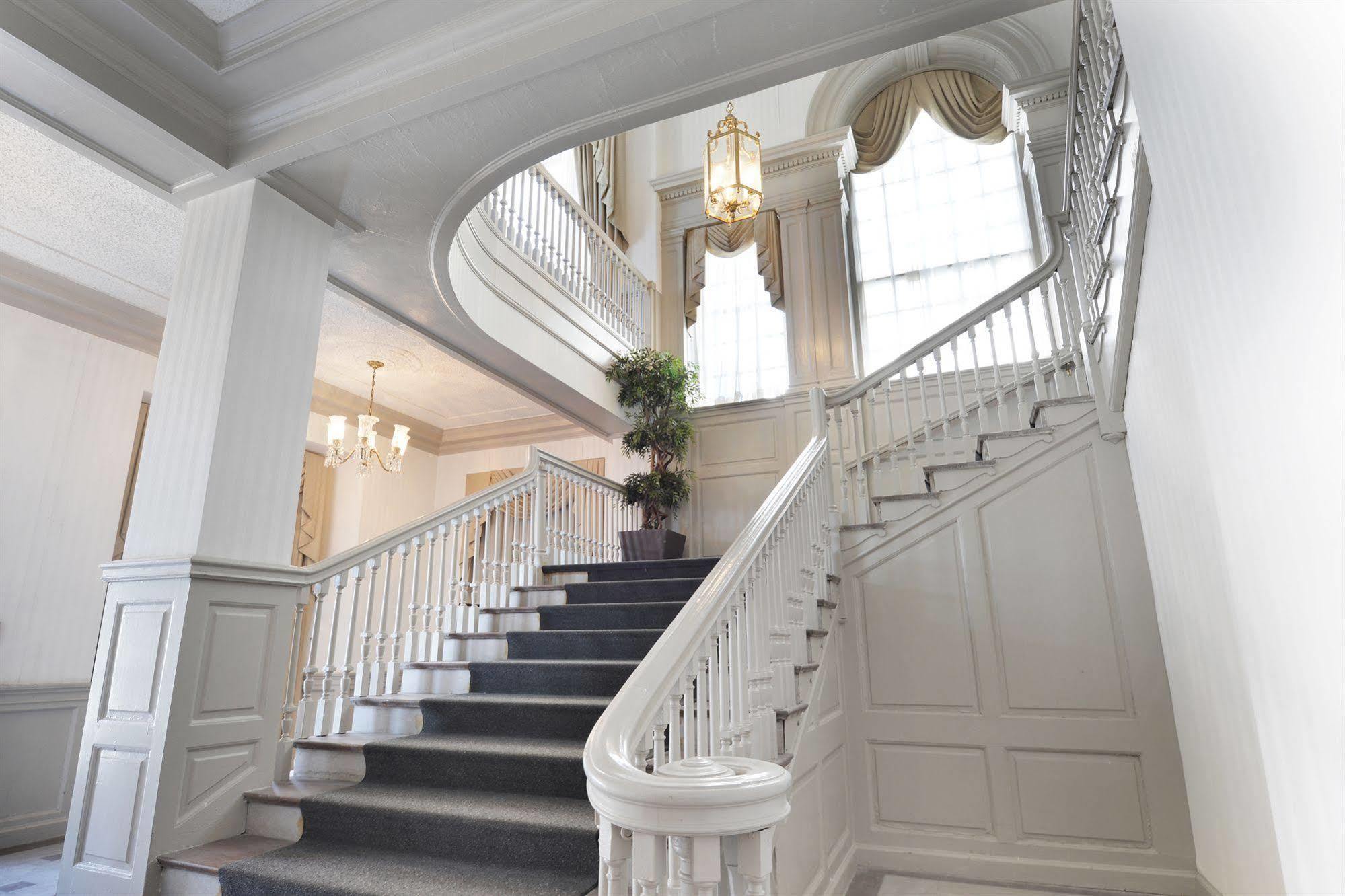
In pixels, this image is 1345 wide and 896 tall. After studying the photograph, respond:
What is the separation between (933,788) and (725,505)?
3078 millimetres

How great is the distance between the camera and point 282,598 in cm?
301

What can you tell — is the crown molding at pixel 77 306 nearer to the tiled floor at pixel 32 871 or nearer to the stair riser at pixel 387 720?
the tiled floor at pixel 32 871

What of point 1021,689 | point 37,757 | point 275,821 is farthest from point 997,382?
point 37,757

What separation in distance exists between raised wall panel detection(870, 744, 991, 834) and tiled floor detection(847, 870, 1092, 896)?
25 centimetres

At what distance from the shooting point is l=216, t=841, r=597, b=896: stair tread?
81.7 inches

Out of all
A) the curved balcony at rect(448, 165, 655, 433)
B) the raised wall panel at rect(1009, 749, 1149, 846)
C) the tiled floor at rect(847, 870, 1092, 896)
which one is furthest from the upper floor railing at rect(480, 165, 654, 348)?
the raised wall panel at rect(1009, 749, 1149, 846)

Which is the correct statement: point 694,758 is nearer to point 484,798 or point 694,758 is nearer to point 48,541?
point 484,798

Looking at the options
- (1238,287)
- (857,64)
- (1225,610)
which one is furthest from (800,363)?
(1238,287)

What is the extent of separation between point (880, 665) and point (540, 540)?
7.79ft

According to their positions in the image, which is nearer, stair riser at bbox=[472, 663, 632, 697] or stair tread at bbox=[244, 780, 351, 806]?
stair tread at bbox=[244, 780, 351, 806]

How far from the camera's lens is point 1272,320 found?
3.75 ft

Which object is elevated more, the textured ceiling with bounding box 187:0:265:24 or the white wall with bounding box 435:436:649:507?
the textured ceiling with bounding box 187:0:265:24

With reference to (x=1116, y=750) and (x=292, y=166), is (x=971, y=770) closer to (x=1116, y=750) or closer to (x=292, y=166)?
(x=1116, y=750)

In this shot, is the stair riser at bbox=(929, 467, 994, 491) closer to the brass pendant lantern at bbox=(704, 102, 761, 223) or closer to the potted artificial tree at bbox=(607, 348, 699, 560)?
the brass pendant lantern at bbox=(704, 102, 761, 223)
